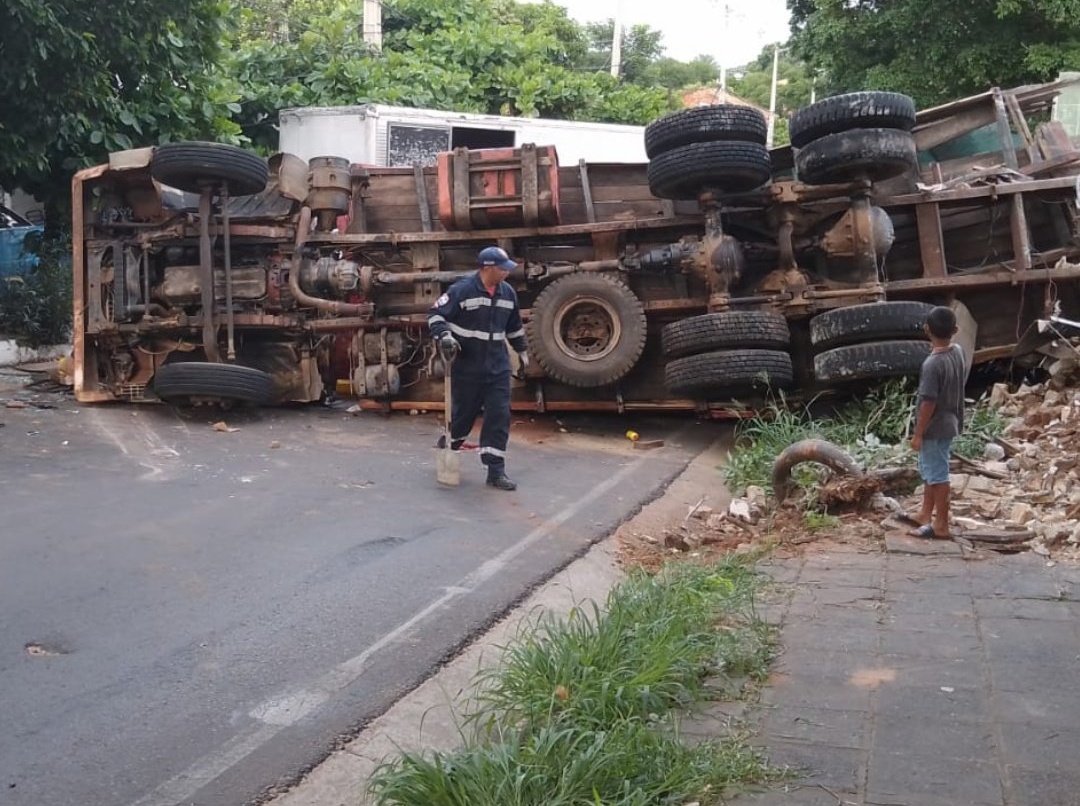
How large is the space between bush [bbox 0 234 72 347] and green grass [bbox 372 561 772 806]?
901 cm

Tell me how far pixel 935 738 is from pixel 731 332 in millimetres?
4978

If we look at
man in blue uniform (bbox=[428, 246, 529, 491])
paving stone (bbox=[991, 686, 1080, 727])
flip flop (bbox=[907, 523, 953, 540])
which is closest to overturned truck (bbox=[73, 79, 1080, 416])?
man in blue uniform (bbox=[428, 246, 529, 491])

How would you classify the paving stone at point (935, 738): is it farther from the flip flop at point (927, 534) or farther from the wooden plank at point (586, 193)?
the wooden plank at point (586, 193)

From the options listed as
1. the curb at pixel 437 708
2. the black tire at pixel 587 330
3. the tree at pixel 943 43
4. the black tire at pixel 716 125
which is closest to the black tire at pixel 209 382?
the black tire at pixel 587 330

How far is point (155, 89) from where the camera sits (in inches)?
454

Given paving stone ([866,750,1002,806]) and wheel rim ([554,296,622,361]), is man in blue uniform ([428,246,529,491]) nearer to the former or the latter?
wheel rim ([554,296,622,361])

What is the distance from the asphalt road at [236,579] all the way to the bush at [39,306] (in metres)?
3.67

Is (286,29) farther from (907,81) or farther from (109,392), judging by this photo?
(109,392)

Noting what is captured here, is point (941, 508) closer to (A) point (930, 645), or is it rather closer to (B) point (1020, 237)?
(A) point (930, 645)

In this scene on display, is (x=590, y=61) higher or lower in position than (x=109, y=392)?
higher

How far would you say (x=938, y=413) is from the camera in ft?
17.6

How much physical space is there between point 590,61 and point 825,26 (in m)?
17.9

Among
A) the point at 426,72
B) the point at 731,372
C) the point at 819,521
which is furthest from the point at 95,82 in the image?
the point at 819,521

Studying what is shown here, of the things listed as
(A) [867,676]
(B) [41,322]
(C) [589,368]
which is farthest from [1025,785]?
(B) [41,322]
